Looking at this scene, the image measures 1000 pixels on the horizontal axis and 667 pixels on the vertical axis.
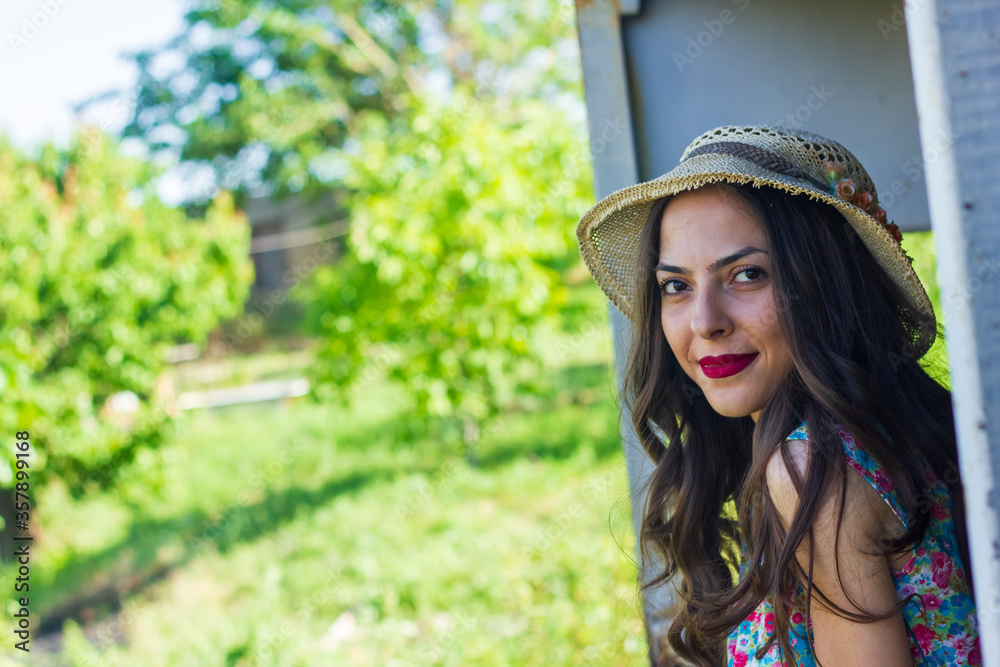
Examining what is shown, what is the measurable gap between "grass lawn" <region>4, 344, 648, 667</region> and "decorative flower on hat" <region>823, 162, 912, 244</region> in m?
0.95

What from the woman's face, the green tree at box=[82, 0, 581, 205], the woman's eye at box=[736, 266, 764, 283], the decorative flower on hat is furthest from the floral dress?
the green tree at box=[82, 0, 581, 205]

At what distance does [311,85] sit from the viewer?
14.0 meters

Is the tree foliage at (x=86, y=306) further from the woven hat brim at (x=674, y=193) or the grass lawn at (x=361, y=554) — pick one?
the woven hat brim at (x=674, y=193)

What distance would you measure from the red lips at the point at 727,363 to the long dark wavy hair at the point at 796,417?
2.9 inches

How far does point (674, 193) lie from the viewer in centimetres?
152

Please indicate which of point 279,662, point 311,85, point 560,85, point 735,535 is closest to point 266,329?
point 311,85

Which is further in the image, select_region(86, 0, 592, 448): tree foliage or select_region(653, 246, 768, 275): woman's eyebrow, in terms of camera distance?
select_region(86, 0, 592, 448): tree foliage

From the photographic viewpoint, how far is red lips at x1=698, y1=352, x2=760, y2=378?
1436mm

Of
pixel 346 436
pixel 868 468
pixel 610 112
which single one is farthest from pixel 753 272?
pixel 346 436

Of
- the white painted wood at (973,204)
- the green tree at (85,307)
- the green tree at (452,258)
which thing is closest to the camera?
the white painted wood at (973,204)

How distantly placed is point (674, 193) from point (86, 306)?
549cm

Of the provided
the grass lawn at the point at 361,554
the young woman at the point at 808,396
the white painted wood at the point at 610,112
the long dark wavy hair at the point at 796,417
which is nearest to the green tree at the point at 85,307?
the grass lawn at the point at 361,554

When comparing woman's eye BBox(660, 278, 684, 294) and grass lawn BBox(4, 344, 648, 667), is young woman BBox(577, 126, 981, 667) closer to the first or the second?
woman's eye BBox(660, 278, 684, 294)

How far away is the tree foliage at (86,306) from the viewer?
5484mm
